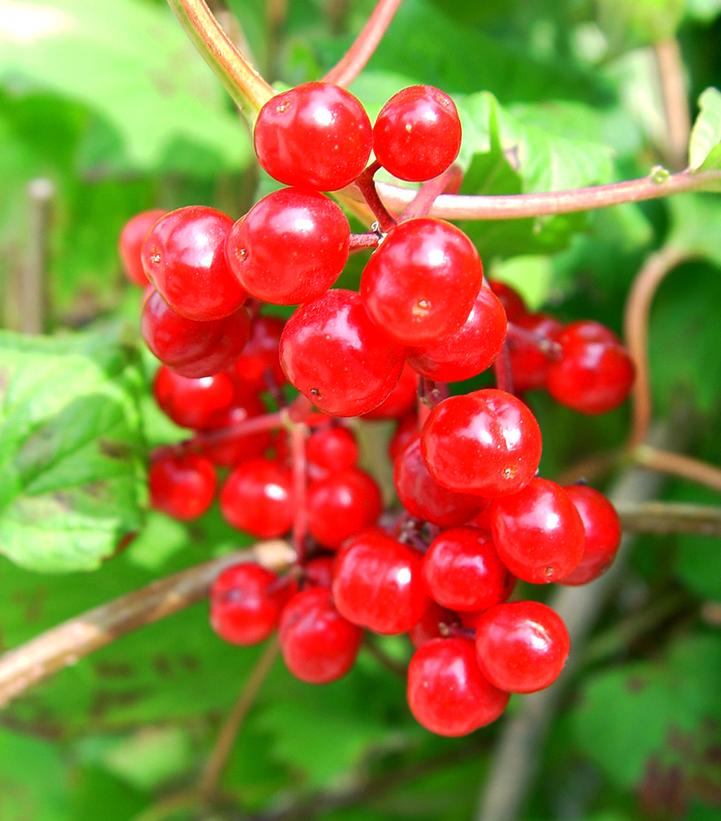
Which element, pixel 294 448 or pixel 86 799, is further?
pixel 86 799

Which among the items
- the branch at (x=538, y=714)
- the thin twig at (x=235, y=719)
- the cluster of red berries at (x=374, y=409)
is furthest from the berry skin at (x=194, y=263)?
the branch at (x=538, y=714)

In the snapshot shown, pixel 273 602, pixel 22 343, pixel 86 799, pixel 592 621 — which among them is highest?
pixel 22 343

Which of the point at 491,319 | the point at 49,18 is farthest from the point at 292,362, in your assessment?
the point at 49,18

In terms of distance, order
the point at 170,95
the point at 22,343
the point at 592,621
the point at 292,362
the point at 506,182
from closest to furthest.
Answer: the point at 292,362 < the point at 506,182 < the point at 22,343 < the point at 592,621 < the point at 170,95

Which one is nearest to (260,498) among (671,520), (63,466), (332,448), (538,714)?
(332,448)

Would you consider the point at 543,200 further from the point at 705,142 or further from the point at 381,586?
the point at 381,586

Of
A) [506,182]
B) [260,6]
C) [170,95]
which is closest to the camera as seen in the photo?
[506,182]

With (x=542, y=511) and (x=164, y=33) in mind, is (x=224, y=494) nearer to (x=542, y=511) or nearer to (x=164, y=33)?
(x=542, y=511)
